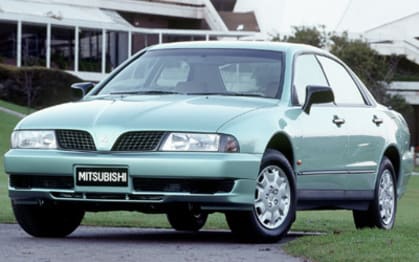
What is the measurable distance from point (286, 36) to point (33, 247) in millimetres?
65321

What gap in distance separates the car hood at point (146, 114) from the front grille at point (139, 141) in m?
0.04

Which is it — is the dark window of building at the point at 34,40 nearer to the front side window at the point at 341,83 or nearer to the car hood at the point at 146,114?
the front side window at the point at 341,83

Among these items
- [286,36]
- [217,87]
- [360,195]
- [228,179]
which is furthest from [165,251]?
[286,36]

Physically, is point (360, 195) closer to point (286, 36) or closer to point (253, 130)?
point (253, 130)

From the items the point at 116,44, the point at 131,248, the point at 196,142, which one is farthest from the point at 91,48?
the point at 131,248

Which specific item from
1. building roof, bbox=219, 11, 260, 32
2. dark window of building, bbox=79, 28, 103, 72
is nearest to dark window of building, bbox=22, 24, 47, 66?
dark window of building, bbox=79, 28, 103, 72

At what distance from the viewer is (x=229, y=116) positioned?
1054 cm

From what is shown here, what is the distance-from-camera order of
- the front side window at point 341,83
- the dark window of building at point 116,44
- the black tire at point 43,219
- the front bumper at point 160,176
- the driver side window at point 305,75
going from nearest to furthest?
the front bumper at point 160,176 → the black tire at point 43,219 → the driver side window at point 305,75 → the front side window at point 341,83 → the dark window of building at point 116,44

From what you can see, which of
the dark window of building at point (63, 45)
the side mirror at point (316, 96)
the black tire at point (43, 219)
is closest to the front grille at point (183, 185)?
the black tire at point (43, 219)

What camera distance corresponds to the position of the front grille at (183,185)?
10.3 m

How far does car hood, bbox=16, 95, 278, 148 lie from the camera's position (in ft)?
34.1

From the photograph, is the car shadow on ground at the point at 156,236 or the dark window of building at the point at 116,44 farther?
the dark window of building at the point at 116,44

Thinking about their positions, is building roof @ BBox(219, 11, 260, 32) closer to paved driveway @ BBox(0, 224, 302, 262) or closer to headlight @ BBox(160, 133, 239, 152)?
paved driveway @ BBox(0, 224, 302, 262)

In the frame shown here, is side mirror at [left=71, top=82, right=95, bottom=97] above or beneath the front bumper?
above
